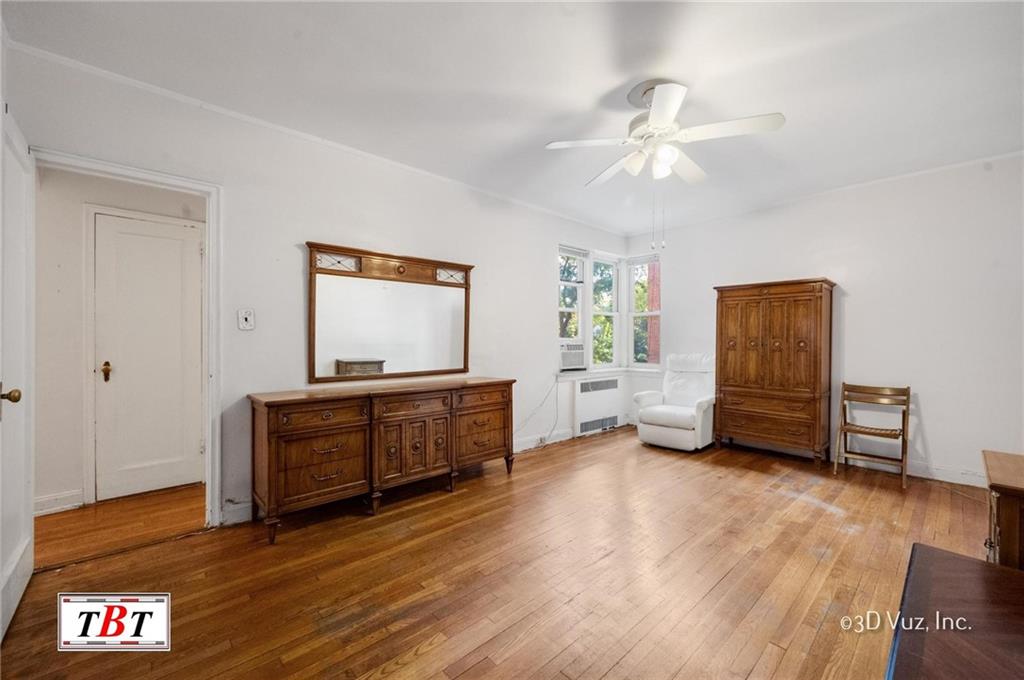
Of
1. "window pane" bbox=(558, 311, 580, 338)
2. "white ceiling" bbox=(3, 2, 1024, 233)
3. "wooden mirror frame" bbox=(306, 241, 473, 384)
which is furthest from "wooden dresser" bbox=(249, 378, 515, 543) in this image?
"white ceiling" bbox=(3, 2, 1024, 233)

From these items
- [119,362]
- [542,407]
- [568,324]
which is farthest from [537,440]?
[119,362]

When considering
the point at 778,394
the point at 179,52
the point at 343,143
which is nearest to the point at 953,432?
the point at 778,394

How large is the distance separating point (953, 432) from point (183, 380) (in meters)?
6.50

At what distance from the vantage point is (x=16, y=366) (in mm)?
1943

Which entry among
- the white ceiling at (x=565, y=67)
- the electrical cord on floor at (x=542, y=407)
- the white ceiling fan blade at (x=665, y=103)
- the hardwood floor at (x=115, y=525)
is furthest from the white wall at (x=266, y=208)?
the white ceiling fan blade at (x=665, y=103)

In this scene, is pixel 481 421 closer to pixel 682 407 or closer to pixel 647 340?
pixel 682 407

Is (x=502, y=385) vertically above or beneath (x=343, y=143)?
beneath

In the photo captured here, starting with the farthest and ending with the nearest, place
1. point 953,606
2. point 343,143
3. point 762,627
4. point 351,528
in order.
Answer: point 343,143
point 351,528
point 762,627
point 953,606

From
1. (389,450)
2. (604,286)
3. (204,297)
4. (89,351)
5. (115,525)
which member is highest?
(604,286)

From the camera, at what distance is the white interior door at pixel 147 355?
315 centimetres

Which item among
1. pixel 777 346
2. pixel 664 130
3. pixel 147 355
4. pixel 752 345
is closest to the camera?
pixel 664 130

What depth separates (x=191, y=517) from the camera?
2883mm

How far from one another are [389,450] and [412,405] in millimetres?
351

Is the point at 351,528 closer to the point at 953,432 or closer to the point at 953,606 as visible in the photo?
the point at 953,606
